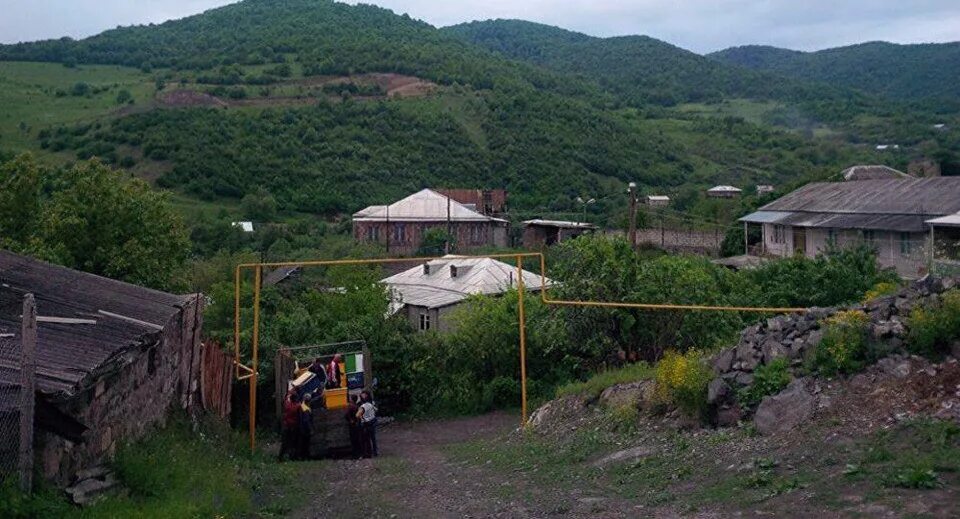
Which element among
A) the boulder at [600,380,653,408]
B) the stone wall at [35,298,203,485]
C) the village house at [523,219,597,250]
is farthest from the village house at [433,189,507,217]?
the stone wall at [35,298,203,485]

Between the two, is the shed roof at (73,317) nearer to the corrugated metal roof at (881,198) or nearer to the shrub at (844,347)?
the shrub at (844,347)

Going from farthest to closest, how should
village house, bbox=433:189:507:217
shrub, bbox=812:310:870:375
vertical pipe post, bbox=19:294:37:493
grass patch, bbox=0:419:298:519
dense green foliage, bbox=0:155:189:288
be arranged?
village house, bbox=433:189:507:217, dense green foliage, bbox=0:155:189:288, shrub, bbox=812:310:870:375, grass patch, bbox=0:419:298:519, vertical pipe post, bbox=19:294:37:493

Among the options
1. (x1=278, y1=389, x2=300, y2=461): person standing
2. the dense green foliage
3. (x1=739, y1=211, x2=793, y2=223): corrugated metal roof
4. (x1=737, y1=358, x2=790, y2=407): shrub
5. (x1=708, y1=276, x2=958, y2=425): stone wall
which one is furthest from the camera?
(x1=739, y1=211, x2=793, y2=223): corrugated metal roof

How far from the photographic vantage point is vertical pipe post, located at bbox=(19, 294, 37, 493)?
24.9ft

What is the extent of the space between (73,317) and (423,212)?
45.4m

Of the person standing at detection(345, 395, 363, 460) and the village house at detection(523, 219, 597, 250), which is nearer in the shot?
the person standing at detection(345, 395, 363, 460)

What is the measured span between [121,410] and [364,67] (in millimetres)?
87484

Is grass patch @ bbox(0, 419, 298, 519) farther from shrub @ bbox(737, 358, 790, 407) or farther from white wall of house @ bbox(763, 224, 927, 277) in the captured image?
white wall of house @ bbox(763, 224, 927, 277)

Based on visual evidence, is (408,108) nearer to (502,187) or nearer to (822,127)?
(502,187)

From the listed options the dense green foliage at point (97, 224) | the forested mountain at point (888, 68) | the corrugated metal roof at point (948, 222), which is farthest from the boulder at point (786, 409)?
the forested mountain at point (888, 68)

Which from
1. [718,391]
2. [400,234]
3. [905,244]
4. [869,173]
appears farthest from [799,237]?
[718,391]

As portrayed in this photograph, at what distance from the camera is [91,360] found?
9172 millimetres

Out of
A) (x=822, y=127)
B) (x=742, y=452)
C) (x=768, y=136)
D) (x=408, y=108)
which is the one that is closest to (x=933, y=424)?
(x=742, y=452)

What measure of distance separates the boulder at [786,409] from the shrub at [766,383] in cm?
26
